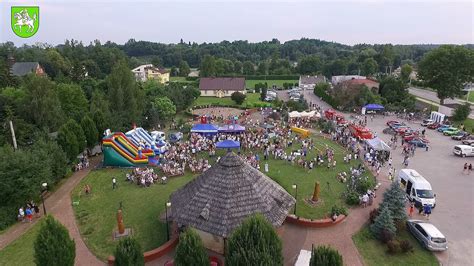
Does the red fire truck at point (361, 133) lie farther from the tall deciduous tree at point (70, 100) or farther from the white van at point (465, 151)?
the tall deciduous tree at point (70, 100)

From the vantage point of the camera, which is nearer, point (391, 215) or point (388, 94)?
point (391, 215)

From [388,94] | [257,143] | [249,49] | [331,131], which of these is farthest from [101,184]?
[249,49]

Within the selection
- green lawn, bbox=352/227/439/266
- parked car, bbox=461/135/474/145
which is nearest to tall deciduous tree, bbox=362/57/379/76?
parked car, bbox=461/135/474/145

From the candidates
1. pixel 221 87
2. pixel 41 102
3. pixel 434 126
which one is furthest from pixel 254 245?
pixel 221 87

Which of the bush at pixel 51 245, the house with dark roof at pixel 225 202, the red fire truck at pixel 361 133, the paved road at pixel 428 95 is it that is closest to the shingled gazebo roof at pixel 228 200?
the house with dark roof at pixel 225 202

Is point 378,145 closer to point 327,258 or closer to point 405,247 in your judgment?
point 405,247

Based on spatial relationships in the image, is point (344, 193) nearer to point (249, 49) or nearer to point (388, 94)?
point (388, 94)

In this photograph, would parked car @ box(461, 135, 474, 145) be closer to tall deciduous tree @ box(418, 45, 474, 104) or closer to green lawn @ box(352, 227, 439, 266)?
tall deciduous tree @ box(418, 45, 474, 104)
